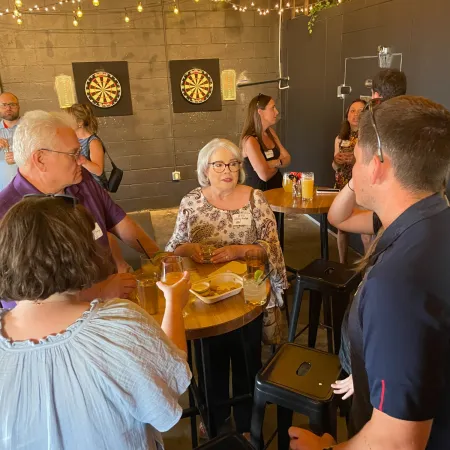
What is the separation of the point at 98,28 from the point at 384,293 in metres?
Result: 5.49

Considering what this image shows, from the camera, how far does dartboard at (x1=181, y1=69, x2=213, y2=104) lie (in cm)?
A: 568

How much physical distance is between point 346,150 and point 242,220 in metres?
2.02

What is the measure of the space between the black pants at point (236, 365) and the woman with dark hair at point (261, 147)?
Result: 5.90 feet

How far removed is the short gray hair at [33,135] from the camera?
5.92ft

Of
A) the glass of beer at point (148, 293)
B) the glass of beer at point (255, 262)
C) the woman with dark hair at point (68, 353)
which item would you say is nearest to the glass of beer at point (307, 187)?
the glass of beer at point (255, 262)

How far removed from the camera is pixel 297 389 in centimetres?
140

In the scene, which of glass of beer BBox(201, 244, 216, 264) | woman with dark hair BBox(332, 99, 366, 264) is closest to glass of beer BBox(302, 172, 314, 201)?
woman with dark hair BBox(332, 99, 366, 264)

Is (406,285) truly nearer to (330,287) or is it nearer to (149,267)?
(149,267)

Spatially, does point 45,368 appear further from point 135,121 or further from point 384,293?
point 135,121

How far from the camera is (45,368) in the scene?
84 cm

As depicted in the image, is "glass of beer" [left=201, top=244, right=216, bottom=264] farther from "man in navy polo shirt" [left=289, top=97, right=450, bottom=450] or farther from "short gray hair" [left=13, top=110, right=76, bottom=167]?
"man in navy polo shirt" [left=289, top=97, right=450, bottom=450]

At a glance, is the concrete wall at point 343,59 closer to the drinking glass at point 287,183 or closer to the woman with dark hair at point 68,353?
the drinking glass at point 287,183

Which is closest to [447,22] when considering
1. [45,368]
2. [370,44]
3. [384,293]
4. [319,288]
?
[370,44]

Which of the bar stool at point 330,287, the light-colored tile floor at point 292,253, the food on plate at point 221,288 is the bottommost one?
the light-colored tile floor at point 292,253
